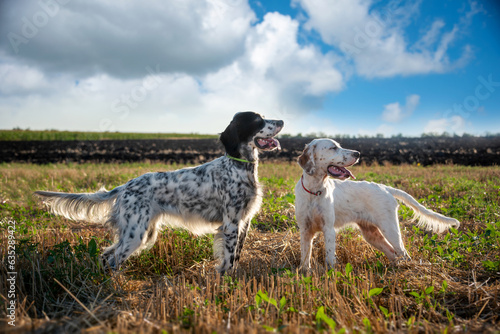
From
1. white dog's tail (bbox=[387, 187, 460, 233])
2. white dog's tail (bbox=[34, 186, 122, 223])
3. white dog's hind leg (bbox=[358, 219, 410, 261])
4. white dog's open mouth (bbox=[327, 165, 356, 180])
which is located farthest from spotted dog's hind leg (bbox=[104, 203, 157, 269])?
white dog's tail (bbox=[387, 187, 460, 233])

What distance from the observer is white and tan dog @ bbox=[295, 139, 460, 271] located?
383cm

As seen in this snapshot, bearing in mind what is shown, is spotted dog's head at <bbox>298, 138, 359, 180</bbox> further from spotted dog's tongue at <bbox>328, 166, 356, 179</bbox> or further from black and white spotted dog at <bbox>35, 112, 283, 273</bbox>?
black and white spotted dog at <bbox>35, 112, 283, 273</bbox>

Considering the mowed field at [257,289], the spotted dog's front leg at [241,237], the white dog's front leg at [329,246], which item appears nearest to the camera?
the mowed field at [257,289]

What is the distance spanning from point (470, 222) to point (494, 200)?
6.31 ft

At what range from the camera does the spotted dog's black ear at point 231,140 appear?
13.7 ft

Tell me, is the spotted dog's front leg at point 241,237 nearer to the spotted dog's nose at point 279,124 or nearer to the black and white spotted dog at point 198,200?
the black and white spotted dog at point 198,200

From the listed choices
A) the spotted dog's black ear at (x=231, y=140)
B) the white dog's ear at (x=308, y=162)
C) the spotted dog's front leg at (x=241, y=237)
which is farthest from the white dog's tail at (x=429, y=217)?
the spotted dog's black ear at (x=231, y=140)

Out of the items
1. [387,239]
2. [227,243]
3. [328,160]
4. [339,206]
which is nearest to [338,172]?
Answer: [328,160]

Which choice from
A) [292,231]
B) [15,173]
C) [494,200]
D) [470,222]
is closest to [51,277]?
[292,231]

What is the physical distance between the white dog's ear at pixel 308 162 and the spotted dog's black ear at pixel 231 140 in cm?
87

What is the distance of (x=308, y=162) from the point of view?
389 centimetres

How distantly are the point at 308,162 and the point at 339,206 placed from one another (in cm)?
79

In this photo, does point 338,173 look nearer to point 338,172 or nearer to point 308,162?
point 338,172

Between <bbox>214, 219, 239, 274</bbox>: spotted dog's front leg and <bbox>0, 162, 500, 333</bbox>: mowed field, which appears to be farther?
<bbox>214, 219, 239, 274</bbox>: spotted dog's front leg
